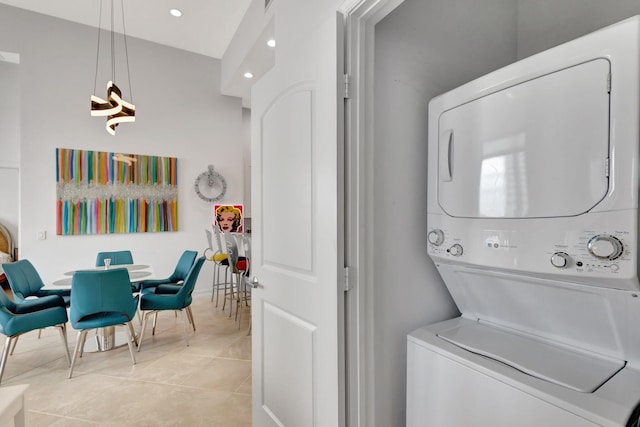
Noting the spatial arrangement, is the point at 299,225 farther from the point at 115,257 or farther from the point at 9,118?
the point at 9,118

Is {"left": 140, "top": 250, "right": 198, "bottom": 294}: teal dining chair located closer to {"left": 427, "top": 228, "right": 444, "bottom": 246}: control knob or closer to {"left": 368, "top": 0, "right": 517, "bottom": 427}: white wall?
{"left": 368, "top": 0, "right": 517, "bottom": 427}: white wall

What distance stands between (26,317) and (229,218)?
293cm

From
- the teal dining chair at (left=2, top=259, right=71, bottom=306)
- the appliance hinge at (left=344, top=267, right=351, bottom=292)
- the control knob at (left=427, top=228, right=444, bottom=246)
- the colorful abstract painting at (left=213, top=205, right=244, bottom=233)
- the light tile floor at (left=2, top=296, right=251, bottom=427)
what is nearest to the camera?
the appliance hinge at (left=344, top=267, right=351, bottom=292)

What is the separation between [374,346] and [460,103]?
3.50 ft

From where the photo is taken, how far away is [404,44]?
1.44 metres

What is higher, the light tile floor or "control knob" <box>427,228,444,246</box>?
"control knob" <box>427,228,444,246</box>

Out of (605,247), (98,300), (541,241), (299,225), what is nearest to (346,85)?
(299,225)

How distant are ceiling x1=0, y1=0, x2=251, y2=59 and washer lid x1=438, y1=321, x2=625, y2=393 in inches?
160

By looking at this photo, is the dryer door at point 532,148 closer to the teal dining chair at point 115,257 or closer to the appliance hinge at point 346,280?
the appliance hinge at point 346,280

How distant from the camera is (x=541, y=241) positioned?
1.04 meters

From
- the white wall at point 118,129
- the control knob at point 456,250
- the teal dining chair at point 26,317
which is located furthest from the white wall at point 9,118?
the control knob at point 456,250

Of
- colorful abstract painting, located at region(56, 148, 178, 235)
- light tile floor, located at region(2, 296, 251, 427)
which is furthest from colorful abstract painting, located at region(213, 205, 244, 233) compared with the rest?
light tile floor, located at region(2, 296, 251, 427)

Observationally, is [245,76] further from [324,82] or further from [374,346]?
[374,346]

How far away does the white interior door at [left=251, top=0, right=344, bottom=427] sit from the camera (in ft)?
4.14
